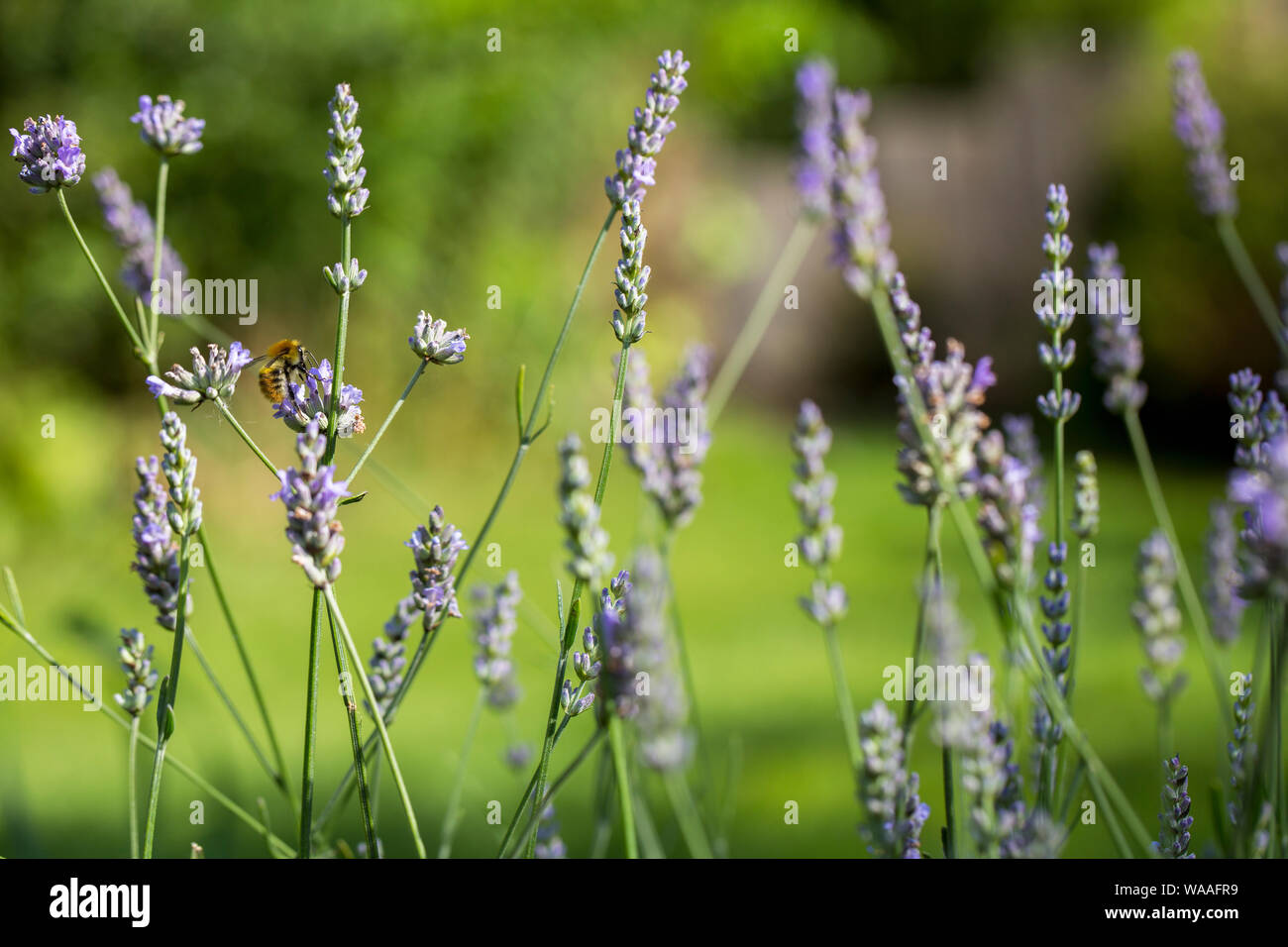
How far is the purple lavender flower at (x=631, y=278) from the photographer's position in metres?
0.95

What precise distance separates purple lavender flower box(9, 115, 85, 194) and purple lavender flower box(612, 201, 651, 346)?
0.46m

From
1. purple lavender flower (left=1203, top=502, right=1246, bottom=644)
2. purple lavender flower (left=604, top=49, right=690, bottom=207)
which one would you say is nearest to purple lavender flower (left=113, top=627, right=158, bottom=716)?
purple lavender flower (left=604, top=49, right=690, bottom=207)

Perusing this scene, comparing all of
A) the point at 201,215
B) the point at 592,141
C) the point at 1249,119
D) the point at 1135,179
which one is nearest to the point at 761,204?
the point at 592,141

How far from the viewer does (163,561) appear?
0.99 metres

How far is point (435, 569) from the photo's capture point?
958 millimetres

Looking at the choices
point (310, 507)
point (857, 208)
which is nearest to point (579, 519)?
point (310, 507)

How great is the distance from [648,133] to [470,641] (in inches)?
47.3

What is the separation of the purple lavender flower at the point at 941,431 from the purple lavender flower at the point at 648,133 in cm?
29

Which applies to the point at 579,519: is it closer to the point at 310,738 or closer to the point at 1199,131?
the point at 310,738

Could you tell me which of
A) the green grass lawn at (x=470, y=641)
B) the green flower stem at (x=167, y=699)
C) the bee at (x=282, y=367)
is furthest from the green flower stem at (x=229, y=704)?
the bee at (x=282, y=367)

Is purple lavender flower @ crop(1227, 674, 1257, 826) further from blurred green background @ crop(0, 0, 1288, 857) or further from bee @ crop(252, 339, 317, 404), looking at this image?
blurred green background @ crop(0, 0, 1288, 857)

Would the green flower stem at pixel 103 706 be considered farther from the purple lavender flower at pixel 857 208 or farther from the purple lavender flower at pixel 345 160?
the purple lavender flower at pixel 857 208
